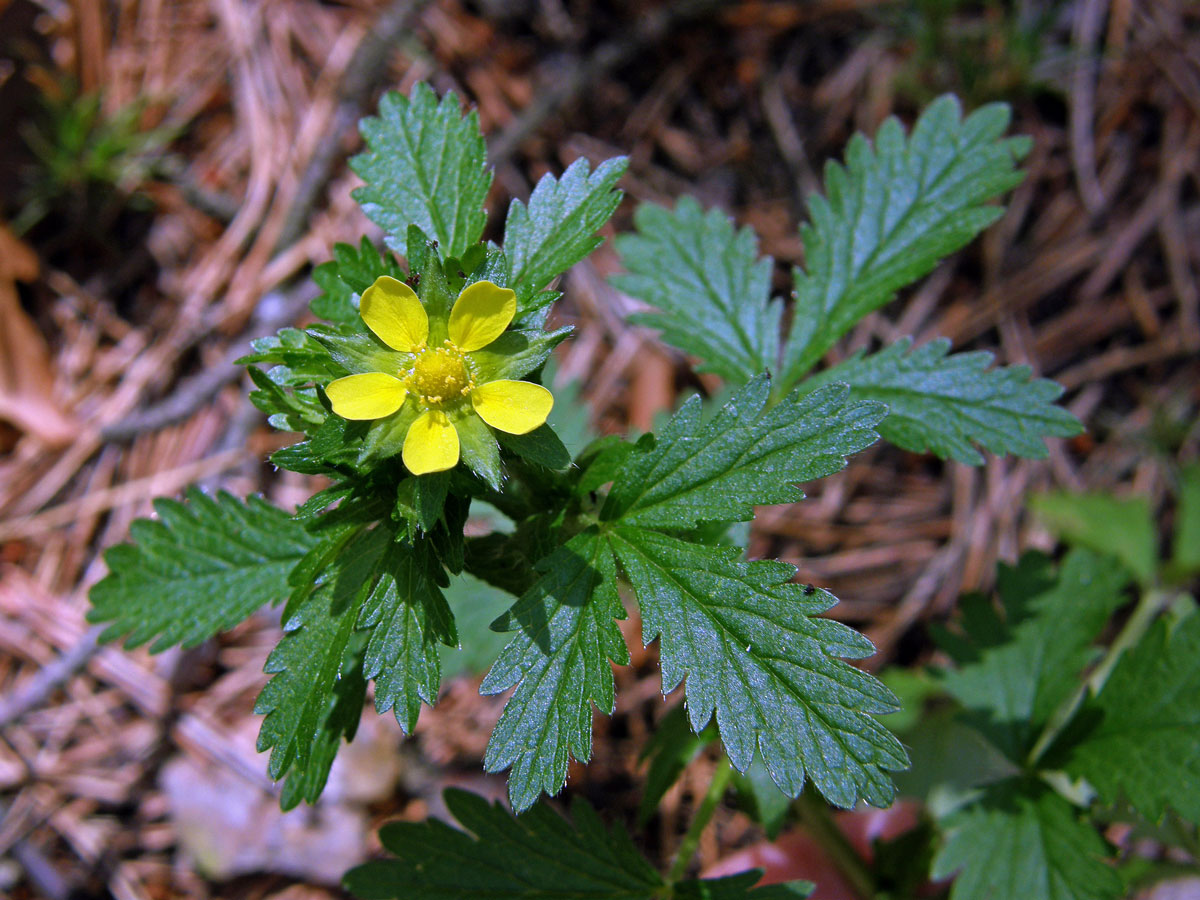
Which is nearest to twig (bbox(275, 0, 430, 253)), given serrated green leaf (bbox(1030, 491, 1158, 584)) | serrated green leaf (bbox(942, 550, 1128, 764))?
serrated green leaf (bbox(942, 550, 1128, 764))

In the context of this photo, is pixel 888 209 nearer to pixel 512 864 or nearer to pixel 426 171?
pixel 426 171

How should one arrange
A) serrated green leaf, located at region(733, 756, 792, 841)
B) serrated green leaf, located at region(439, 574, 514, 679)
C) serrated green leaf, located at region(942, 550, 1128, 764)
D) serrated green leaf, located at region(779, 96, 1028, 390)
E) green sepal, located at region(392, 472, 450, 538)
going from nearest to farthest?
1. green sepal, located at region(392, 472, 450, 538)
2. serrated green leaf, located at region(733, 756, 792, 841)
3. serrated green leaf, located at region(779, 96, 1028, 390)
4. serrated green leaf, located at region(942, 550, 1128, 764)
5. serrated green leaf, located at region(439, 574, 514, 679)

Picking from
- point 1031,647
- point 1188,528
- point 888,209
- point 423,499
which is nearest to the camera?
point 423,499

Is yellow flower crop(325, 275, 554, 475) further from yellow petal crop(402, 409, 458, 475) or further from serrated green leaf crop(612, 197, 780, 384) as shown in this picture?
serrated green leaf crop(612, 197, 780, 384)

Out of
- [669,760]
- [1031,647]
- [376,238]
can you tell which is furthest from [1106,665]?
[376,238]

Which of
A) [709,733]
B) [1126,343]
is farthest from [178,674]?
[1126,343]

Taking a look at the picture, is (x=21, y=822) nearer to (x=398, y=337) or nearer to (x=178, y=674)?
(x=178, y=674)
